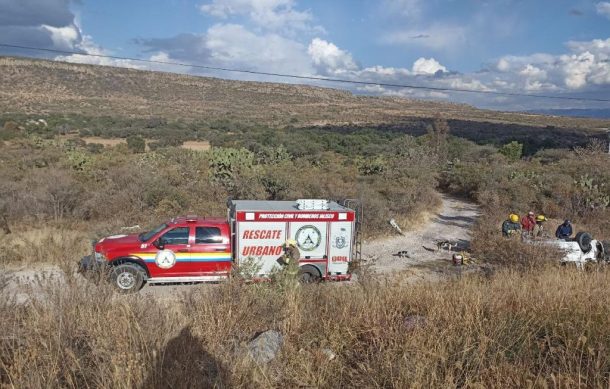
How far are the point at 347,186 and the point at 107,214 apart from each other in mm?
10176

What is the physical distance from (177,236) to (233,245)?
1.30 m

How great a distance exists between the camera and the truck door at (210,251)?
10539 millimetres

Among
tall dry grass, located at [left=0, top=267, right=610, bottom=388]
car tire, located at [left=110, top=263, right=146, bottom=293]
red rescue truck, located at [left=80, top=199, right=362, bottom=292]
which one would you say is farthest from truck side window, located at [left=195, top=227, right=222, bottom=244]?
tall dry grass, located at [left=0, top=267, right=610, bottom=388]

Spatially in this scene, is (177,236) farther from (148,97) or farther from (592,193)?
(148,97)

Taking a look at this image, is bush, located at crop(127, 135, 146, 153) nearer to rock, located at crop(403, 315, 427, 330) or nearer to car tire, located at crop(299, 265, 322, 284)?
car tire, located at crop(299, 265, 322, 284)

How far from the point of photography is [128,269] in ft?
33.3

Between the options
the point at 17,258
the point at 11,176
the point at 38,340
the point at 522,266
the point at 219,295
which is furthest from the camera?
the point at 11,176

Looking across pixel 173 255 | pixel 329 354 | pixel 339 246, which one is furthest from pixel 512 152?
pixel 329 354

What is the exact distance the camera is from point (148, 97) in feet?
295

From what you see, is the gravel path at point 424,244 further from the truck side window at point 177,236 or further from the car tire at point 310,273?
the truck side window at point 177,236

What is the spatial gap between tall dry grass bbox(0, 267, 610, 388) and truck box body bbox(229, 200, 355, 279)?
16.4 feet

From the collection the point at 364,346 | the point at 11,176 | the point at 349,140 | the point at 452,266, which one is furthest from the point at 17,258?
the point at 349,140

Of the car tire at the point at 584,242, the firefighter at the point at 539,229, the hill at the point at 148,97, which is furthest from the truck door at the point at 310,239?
the hill at the point at 148,97

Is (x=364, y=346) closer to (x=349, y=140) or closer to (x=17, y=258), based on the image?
(x=17, y=258)
